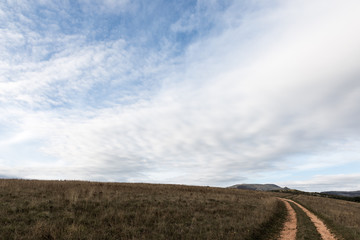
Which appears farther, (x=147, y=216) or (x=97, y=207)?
(x=97, y=207)

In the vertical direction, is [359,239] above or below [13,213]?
below

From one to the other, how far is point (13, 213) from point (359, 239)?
17.9 m

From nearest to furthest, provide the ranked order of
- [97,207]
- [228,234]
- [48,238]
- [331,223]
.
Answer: [48,238] < [228,234] < [97,207] < [331,223]

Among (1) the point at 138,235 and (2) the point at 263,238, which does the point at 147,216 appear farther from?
(2) the point at 263,238

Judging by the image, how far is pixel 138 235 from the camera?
9.42m

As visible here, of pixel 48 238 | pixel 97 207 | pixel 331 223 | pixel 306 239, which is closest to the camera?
pixel 48 238

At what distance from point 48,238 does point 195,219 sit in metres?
7.82

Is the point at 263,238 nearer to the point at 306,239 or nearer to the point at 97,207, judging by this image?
the point at 306,239

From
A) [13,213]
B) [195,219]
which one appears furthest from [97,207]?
[195,219]

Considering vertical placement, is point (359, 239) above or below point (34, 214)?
below

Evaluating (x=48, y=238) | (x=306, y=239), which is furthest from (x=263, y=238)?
(x=48, y=238)

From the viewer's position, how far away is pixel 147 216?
12609 millimetres

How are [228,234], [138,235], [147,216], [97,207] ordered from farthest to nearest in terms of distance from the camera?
1. [97,207]
2. [147,216]
3. [228,234]
4. [138,235]

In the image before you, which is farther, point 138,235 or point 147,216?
point 147,216
